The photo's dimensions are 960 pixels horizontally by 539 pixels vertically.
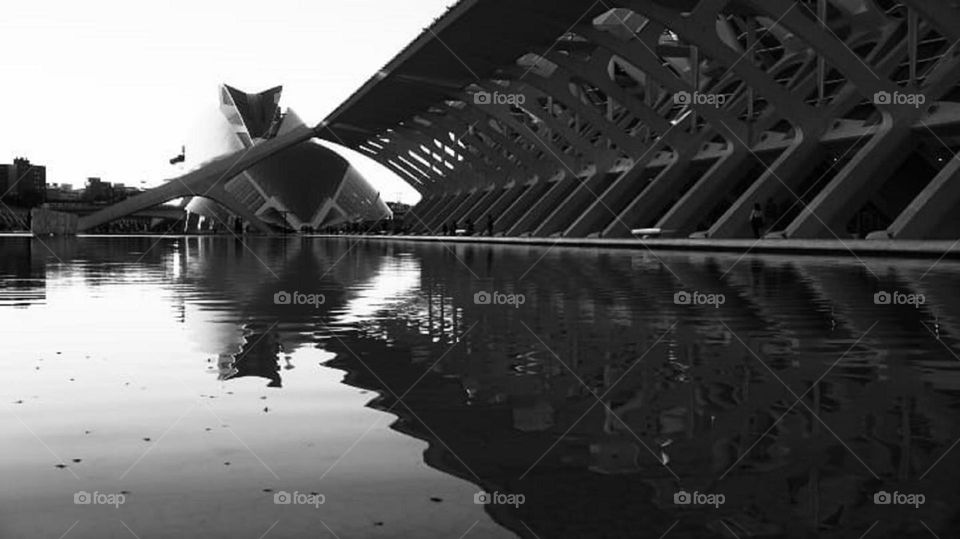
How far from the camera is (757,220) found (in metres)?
28.3

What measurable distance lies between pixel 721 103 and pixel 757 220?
371 inches

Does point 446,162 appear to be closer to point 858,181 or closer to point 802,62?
point 802,62

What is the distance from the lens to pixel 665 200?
3634 centimetres

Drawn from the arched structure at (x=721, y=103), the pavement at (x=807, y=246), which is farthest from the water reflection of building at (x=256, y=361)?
the arched structure at (x=721, y=103)

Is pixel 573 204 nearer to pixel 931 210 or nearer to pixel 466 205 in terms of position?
pixel 931 210

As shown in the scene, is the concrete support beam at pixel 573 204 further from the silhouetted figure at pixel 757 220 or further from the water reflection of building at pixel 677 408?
the water reflection of building at pixel 677 408

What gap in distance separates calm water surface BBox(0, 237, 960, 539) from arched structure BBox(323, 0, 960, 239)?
54.1ft

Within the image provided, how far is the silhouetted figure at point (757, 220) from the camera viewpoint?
2811cm

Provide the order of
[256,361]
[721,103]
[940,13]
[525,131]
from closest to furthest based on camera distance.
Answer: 1. [256,361]
2. [940,13]
3. [721,103]
4. [525,131]

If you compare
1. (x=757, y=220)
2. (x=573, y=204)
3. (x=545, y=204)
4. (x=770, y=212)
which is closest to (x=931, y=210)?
(x=757, y=220)

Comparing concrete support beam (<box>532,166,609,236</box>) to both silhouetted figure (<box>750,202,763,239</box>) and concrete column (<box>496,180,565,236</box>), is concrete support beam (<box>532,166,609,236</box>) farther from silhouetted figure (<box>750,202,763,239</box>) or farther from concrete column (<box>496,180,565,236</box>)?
silhouetted figure (<box>750,202,763,239</box>)

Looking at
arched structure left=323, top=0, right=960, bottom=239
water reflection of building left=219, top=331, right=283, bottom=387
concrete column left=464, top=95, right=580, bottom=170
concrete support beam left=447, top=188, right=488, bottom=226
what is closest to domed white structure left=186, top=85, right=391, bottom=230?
concrete support beam left=447, top=188, right=488, bottom=226

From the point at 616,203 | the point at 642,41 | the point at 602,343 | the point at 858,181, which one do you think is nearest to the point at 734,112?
the point at 642,41

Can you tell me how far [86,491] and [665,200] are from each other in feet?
111
